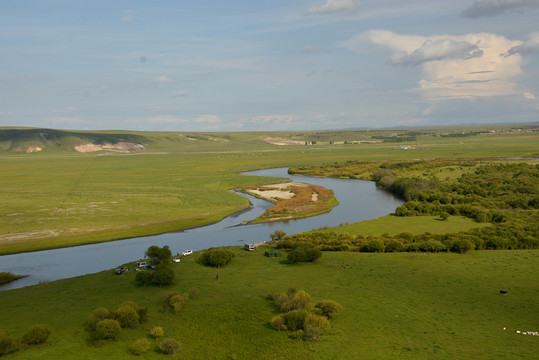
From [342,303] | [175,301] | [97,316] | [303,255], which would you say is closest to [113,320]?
[97,316]

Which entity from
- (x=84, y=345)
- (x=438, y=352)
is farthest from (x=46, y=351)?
(x=438, y=352)

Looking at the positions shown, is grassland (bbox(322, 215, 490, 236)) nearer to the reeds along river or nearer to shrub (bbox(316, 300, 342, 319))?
the reeds along river

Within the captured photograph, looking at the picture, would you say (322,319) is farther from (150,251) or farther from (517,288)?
(150,251)

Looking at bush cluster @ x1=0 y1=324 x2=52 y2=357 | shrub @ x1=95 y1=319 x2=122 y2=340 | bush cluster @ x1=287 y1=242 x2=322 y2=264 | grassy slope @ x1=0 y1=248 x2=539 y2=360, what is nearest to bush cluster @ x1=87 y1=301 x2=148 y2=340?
shrub @ x1=95 y1=319 x2=122 y2=340

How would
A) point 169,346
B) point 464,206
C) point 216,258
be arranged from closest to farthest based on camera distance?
point 169,346 < point 216,258 < point 464,206

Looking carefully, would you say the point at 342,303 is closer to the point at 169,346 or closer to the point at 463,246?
the point at 169,346

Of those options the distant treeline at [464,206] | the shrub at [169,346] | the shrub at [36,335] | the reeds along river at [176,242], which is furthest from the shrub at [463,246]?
the shrub at [36,335]

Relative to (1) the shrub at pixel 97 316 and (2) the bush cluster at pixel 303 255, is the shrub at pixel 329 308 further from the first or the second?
(1) the shrub at pixel 97 316
